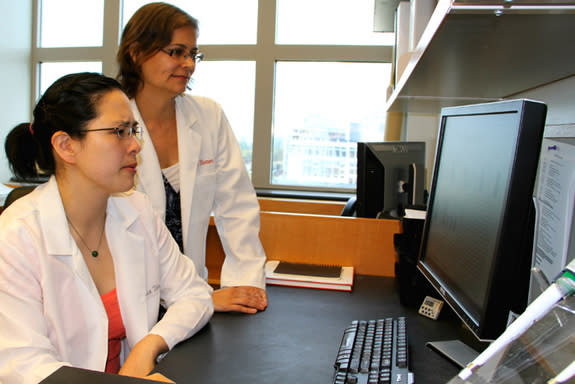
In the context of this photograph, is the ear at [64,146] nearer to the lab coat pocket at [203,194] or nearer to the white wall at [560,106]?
the lab coat pocket at [203,194]

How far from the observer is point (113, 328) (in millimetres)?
1162

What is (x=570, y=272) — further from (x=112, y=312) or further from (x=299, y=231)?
(x=299, y=231)

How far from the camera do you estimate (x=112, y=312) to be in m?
1.16

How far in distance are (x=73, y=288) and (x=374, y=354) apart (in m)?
0.70

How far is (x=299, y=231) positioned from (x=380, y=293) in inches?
15.0

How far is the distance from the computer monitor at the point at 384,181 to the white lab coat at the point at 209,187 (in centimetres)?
50

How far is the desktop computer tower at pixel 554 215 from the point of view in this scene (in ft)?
2.29

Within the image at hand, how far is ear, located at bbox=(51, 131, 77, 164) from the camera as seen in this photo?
1098mm

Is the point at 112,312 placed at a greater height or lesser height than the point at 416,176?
lesser

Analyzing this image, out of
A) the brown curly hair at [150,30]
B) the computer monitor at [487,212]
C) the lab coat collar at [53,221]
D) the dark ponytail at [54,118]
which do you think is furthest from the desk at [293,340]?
the brown curly hair at [150,30]

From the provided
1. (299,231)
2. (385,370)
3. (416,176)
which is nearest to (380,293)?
(299,231)

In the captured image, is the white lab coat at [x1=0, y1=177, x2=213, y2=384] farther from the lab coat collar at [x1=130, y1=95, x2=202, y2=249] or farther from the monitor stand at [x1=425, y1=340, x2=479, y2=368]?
the monitor stand at [x1=425, y1=340, x2=479, y2=368]

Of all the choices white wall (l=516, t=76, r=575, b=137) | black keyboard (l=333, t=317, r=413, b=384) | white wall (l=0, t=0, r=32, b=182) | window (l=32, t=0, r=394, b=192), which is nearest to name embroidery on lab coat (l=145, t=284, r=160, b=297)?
black keyboard (l=333, t=317, r=413, b=384)

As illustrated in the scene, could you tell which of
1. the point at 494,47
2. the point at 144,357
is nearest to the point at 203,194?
the point at 144,357
